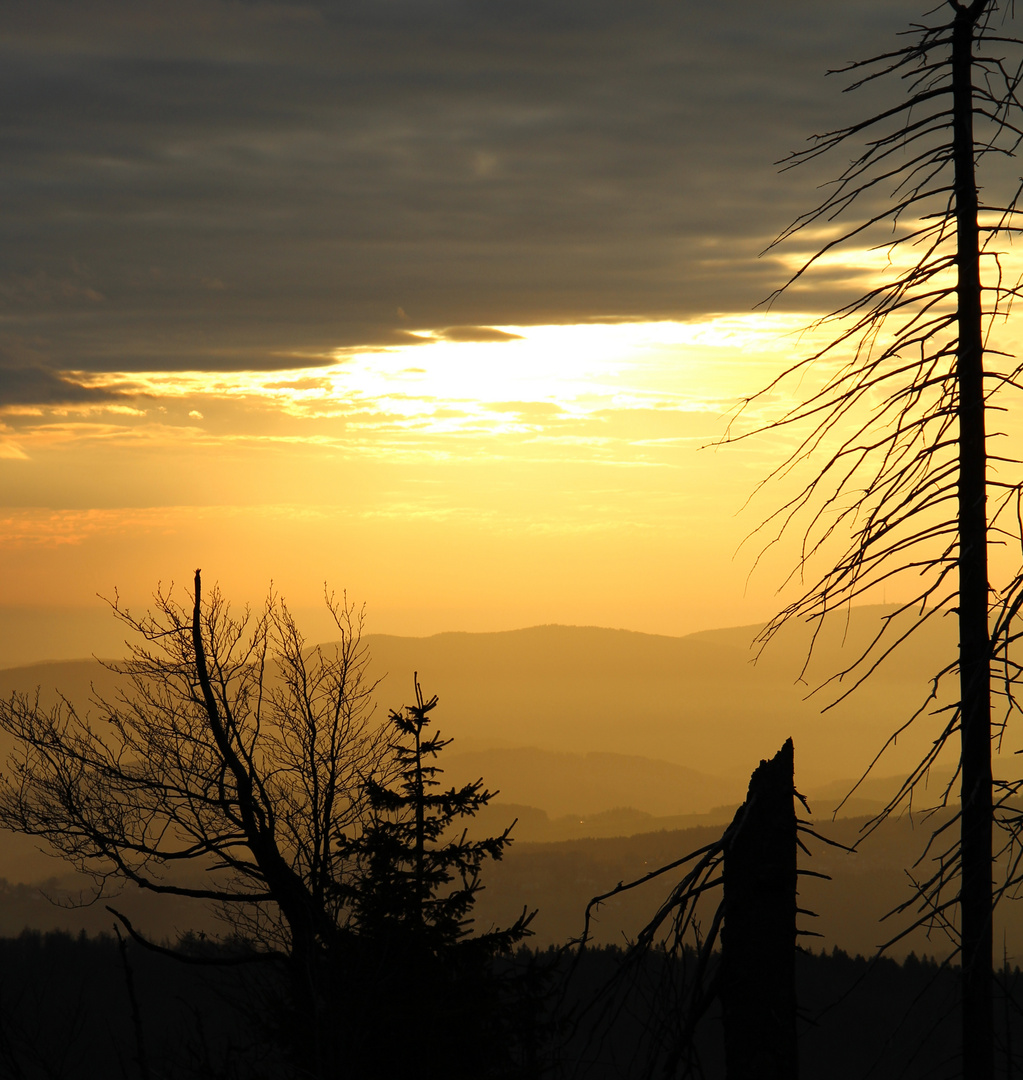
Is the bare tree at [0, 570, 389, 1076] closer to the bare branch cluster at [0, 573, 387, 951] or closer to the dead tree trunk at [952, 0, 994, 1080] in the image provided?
the bare branch cluster at [0, 573, 387, 951]

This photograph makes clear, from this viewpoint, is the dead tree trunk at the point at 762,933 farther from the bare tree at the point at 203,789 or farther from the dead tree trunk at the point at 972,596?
the bare tree at the point at 203,789

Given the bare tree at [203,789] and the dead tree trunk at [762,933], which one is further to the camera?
the bare tree at [203,789]

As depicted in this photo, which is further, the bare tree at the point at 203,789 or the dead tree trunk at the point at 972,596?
the bare tree at the point at 203,789

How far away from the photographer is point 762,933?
4.89 m

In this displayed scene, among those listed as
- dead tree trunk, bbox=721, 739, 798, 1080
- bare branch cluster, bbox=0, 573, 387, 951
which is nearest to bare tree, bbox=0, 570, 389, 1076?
bare branch cluster, bbox=0, 573, 387, 951

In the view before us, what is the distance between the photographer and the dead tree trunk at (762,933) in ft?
15.7

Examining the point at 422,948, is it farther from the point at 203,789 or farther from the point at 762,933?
the point at 762,933

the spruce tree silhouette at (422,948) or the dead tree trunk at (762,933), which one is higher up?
the dead tree trunk at (762,933)

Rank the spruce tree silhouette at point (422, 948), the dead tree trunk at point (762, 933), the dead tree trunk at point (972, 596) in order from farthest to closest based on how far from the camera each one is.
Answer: the spruce tree silhouette at point (422, 948) < the dead tree trunk at point (972, 596) < the dead tree trunk at point (762, 933)

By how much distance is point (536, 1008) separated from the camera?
17.4m

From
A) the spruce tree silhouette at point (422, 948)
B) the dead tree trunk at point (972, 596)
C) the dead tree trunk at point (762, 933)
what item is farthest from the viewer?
the spruce tree silhouette at point (422, 948)

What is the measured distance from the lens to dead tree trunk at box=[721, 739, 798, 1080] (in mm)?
4777

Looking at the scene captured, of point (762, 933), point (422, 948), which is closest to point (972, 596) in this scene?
point (762, 933)

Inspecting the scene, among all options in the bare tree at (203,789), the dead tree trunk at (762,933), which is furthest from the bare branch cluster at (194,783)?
the dead tree trunk at (762,933)
